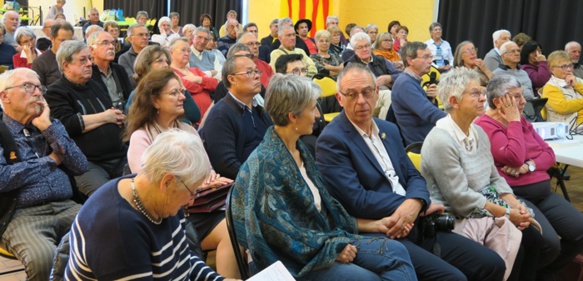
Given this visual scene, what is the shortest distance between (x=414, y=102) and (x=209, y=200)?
2012mm

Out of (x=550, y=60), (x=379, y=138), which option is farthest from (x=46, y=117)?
(x=550, y=60)

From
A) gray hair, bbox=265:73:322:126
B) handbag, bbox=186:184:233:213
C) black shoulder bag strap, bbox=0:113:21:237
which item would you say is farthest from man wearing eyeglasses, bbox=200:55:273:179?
black shoulder bag strap, bbox=0:113:21:237

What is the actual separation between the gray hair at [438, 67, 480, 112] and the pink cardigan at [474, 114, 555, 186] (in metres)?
0.39

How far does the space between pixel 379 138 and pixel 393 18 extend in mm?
8764

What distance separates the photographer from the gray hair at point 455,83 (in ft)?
9.53

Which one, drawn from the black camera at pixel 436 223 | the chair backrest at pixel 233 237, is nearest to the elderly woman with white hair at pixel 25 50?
the chair backrest at pixel 233 237

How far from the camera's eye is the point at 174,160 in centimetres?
160

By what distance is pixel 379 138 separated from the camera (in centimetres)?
266

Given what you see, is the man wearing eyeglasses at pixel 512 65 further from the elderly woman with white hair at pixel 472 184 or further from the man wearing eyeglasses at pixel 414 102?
the elderly woman with white hair at pixel 472 184

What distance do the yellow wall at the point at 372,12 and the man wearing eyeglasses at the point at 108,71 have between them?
7.50m

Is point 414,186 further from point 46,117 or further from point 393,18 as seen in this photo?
point 393,18

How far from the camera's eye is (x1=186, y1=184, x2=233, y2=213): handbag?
2.68 metres

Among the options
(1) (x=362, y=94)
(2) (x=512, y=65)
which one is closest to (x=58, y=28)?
(1) (x=362, y=94)

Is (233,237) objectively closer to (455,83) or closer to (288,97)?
(288,97)
